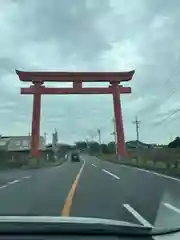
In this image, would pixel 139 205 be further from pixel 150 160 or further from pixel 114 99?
pixel 114 99

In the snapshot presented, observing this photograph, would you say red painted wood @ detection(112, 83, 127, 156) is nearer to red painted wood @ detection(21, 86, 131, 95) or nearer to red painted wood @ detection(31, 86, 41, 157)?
red painted wood @ detection(21, 86, 131, 95)

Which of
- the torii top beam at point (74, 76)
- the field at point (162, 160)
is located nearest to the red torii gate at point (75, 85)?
the torii top beam at point (74, 76)

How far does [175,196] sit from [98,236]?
491 inches

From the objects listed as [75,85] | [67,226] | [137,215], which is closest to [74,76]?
[75,85]

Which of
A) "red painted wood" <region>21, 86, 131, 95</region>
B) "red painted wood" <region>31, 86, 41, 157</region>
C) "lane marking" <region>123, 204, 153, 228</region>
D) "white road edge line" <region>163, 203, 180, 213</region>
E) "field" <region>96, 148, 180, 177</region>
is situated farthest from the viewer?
"red painted wood" <region>31, 86, 41, 157</region>

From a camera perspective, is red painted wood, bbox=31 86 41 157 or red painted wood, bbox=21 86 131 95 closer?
red painted wood, bbox=21 86 131 95

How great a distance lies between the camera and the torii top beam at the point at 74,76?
176ft

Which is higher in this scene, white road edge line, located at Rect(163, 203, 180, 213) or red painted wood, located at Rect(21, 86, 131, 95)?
red painted wood, located at Rect(21, 86, 131, 95)

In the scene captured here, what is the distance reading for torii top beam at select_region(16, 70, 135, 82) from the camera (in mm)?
53688

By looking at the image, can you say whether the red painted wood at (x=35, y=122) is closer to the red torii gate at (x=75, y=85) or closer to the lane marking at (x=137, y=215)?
the red torii gate at (x=75, y=85)

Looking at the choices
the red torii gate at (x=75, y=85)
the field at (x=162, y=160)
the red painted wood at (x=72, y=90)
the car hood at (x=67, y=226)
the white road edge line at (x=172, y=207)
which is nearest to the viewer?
the car hood at (x=67, y=226)

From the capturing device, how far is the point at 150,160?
45656mm

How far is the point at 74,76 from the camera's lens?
53.8 metres

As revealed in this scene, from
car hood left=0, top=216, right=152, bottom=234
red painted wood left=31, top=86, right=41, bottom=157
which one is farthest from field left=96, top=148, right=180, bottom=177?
car hood left=0, top=216, right=152, bottom=234
